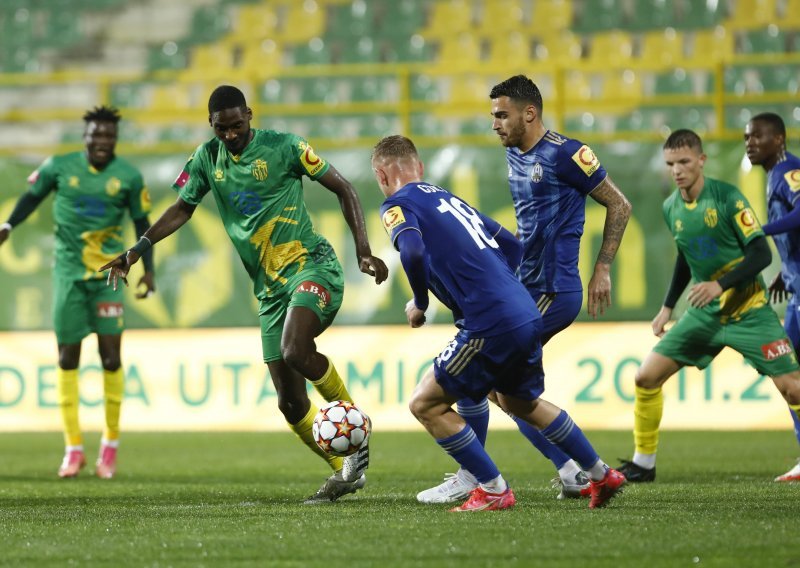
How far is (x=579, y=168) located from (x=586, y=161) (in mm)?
52

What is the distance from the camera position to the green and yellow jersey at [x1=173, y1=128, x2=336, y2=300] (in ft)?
21.9

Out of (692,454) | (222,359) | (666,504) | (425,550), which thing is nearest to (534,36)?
(222,359)

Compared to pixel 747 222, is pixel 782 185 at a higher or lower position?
higher

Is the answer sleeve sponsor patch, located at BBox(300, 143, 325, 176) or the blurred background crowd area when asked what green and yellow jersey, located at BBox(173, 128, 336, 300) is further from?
the blurred background crowd area

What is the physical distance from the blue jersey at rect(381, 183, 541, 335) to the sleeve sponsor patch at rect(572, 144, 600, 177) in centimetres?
92

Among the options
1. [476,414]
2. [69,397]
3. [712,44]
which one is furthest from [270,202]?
[712,44]

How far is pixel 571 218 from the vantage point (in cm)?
652

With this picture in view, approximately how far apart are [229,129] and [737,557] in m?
3.49

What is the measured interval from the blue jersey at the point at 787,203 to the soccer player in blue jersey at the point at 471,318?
2517 millimetres

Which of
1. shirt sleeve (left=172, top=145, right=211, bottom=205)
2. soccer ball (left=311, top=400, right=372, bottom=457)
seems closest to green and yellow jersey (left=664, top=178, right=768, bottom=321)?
soccer ball (left=311, top=400, right=372, bottom=457)

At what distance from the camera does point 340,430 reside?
20.3ft

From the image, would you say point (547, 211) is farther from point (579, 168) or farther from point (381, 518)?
point (381, 518)

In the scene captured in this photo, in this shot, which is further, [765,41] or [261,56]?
[261,56]

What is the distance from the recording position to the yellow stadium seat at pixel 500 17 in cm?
1850
